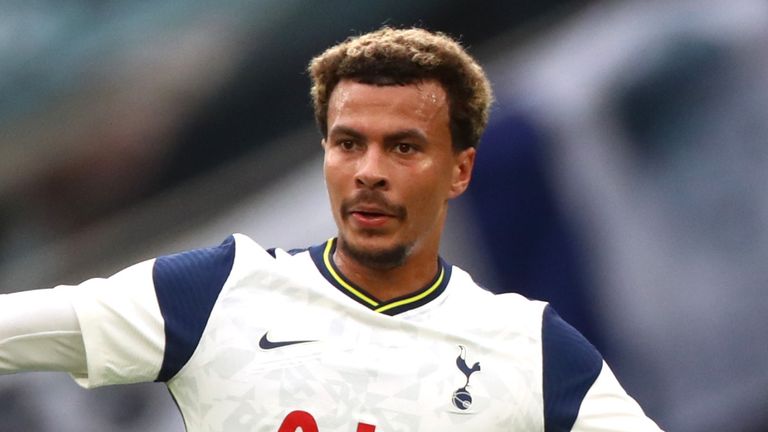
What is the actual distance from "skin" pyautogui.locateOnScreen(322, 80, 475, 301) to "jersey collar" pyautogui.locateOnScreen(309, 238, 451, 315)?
16 millimetres

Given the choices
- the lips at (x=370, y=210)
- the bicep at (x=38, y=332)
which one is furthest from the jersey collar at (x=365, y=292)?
the bicep at (x=38, y=332)

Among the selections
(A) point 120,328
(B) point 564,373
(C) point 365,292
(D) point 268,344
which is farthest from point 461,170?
(A) point 120,328

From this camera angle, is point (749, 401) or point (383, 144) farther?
point (749, 401)

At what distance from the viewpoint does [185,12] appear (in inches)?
165

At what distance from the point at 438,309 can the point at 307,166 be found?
1.59m

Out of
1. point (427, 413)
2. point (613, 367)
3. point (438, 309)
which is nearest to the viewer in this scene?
Answer: point (427, 413)

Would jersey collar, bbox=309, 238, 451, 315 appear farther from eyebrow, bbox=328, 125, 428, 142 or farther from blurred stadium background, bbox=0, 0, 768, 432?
blurred stadium background, bbox=0, 0, 768, 432

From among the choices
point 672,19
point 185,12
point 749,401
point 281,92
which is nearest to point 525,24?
point 672,19

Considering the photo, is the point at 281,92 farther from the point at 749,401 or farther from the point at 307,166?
the point at 749,401

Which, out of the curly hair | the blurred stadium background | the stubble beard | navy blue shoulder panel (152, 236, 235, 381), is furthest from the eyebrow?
the blurred stadium background

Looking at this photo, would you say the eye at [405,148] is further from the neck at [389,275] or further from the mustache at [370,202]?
the neck at [389,275]

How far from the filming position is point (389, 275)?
9.04 feet

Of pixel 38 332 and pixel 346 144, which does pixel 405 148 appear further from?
pixel 38 332

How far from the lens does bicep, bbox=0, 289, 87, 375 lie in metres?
2.34
